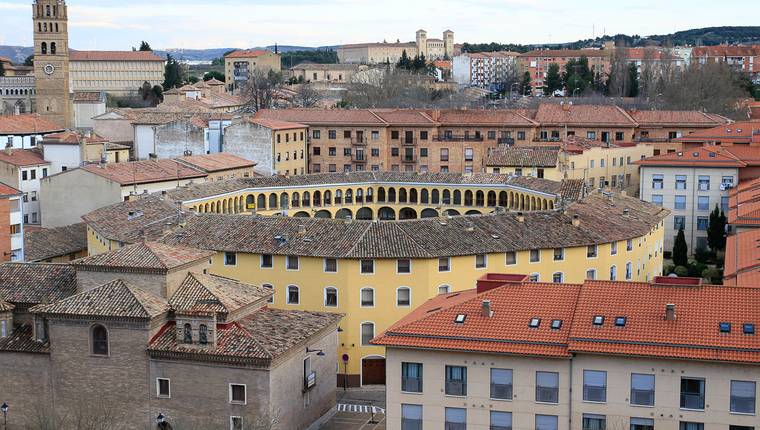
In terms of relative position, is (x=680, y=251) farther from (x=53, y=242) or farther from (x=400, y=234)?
(x=53, y=242)

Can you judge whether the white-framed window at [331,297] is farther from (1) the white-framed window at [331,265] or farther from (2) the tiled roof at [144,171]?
(2) the tiled roof at [144,171]

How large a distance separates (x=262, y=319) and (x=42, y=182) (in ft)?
134

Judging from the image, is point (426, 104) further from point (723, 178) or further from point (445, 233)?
point (445, 233)

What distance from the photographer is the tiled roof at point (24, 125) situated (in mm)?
101750

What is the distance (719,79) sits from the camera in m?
132

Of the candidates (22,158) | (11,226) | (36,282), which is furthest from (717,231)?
(22,158)

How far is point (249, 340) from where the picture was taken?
41.3m

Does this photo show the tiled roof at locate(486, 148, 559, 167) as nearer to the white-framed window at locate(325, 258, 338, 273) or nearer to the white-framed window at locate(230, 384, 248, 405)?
the white-framed window at locate(325, 258, 338, 273)

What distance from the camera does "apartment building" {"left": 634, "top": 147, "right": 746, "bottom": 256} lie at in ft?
267

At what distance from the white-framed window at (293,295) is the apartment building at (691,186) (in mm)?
36717

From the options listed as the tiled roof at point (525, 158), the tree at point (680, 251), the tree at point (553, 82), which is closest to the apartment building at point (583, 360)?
the tree at point (680, 251)

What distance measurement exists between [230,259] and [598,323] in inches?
995

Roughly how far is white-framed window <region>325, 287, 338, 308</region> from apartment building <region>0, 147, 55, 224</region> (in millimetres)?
40572

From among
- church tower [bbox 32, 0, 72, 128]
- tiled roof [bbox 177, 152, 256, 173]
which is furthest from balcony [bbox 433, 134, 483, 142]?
church tower [bbox 32, 0, 72, 128]
